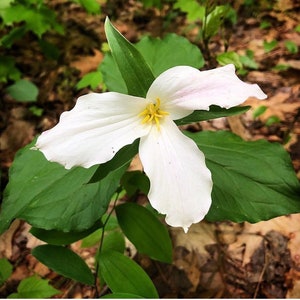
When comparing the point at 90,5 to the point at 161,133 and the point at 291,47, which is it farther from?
the point at 291,47

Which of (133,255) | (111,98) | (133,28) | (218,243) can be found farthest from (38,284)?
(133,28)

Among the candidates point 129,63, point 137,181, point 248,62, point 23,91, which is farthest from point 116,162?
point 248,62

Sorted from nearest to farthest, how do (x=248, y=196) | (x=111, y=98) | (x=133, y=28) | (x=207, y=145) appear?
(x=111, y=98), (x=248, y=196), (x=207, y=145), (x=133, y=28)

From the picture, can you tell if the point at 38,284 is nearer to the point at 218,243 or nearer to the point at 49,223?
the point at 49,223

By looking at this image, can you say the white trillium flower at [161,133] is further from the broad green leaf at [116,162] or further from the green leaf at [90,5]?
the green leaf at [90,5]

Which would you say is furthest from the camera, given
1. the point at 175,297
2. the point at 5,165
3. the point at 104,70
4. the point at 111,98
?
the point at 5,165

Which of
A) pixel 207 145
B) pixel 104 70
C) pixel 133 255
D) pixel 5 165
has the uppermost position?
pixel 104 70
